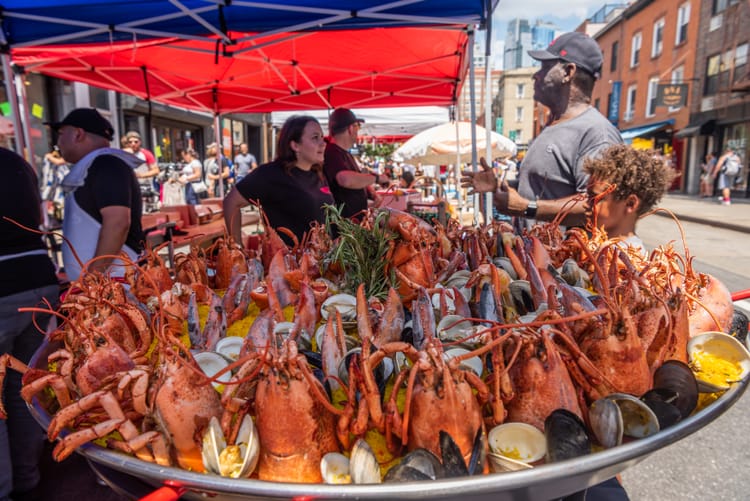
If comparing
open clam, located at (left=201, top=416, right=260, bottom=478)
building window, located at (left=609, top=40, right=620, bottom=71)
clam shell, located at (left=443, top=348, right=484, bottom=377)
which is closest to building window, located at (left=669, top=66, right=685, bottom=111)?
building window, located at (left=609, top=40, right=620, bottom=71)

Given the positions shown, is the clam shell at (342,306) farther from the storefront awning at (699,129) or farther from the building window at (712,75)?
the building window at (712,75)

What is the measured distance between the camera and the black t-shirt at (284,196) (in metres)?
3.39

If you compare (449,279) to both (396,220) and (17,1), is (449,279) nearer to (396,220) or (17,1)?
(396,220)

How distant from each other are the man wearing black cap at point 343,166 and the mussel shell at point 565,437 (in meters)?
3.06

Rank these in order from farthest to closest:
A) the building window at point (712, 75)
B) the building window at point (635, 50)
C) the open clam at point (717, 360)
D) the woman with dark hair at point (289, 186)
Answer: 1. the building window at point (635, 50)
2. the building window at point (712, 75)
3. the woman with dark hair at point (289, 186)
4. the open clam at point (717, 360)

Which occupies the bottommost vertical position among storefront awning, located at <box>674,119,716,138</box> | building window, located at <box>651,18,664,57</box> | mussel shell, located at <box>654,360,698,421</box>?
mussel shell, located at <box>654,360,698,421</box>

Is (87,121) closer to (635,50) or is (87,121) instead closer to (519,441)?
(519,441)

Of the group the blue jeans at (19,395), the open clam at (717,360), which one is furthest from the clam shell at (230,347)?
the blue jeans at (19,395)

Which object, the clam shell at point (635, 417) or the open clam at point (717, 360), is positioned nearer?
the clam shell at point (635, 417)

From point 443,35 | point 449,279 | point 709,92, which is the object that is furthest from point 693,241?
point 709,92

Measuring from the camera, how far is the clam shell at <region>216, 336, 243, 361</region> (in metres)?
1.38

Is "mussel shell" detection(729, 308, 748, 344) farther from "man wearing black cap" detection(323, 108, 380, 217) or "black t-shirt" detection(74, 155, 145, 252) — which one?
"black t-shirt" detection(74, 155, 145, 252)

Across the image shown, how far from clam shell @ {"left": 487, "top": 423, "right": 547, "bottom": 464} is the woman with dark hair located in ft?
8.36

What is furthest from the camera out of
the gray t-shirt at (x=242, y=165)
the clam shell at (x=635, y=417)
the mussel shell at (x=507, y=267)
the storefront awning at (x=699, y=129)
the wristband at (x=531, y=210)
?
the storefront awning at (x=699, y=129)
